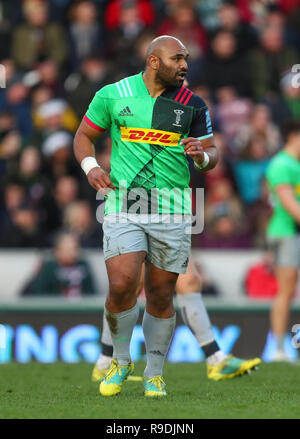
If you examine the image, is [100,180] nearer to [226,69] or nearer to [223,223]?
[223,223]

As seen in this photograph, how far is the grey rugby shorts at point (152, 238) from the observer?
6070mm

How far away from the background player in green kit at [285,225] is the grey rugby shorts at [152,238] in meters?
3.36

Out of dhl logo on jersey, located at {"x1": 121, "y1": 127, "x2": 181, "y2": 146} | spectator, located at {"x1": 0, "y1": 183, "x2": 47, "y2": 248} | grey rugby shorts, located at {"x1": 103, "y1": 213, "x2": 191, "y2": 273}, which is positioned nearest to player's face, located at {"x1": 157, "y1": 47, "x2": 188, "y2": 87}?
dhl logo on jersey, located at {"x1": 121, "y1": 127, "x2": 181, "y2": 146}

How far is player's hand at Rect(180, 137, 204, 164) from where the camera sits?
5.89m

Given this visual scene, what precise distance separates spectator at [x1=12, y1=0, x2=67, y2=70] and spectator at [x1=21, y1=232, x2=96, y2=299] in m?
3.92

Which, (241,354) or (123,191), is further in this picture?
(241,354)

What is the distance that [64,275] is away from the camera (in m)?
11.3

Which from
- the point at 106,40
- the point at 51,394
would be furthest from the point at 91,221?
the point at 51,394

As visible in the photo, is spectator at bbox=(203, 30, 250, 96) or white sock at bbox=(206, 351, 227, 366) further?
spectator at bbox=(203, 30, 250, 96)

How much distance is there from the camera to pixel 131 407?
220 inches

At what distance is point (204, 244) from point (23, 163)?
2516mm

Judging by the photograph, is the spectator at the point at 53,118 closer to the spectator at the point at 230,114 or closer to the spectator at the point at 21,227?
the spectator at the point at 21,227

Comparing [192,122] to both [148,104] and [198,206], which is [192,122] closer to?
[148,104]

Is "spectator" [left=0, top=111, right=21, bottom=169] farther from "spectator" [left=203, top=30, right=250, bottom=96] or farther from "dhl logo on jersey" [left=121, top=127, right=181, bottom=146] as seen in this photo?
"dhl logo on jersey" [left=121, top=127, right=181, bottom=146]
